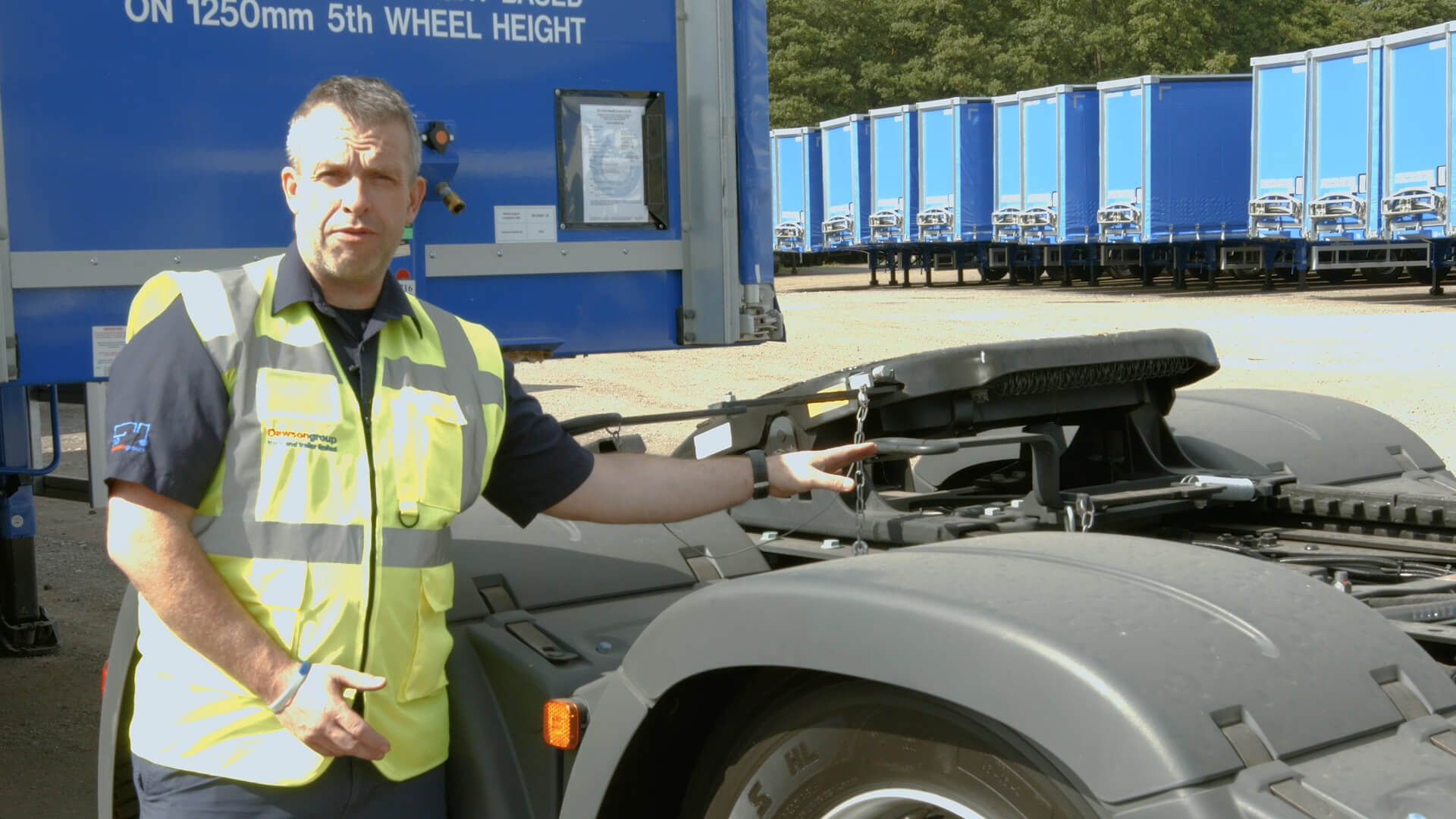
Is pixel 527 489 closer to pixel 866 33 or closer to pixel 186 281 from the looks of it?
pixel 186 281

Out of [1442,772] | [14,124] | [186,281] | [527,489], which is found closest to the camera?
[1442,772]

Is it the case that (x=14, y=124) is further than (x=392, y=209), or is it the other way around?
(x=14, y=124)

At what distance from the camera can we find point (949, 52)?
169 feet

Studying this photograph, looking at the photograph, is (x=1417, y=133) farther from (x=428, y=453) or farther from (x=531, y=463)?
(x=428, y=453)

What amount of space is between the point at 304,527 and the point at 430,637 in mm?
292

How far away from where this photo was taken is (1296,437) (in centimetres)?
376

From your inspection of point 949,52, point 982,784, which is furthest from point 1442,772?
point 949,52

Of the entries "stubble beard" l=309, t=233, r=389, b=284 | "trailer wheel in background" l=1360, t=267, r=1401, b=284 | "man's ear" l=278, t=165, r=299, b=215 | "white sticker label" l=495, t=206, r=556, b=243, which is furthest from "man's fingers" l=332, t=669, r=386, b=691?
"trailer wheel in background" l=1360, t=267, r=1401, b=284

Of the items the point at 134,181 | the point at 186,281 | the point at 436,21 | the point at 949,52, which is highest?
the point at 949,52

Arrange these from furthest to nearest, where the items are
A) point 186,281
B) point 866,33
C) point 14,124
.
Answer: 1. point 866,33
2. point 14,124
3. point 186,281

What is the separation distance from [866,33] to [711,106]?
171 ft

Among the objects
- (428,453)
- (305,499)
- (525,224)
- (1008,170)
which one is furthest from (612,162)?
(1008,170)

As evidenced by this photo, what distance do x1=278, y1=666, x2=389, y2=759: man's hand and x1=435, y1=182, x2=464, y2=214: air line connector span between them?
233 cm

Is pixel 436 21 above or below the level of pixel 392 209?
above
